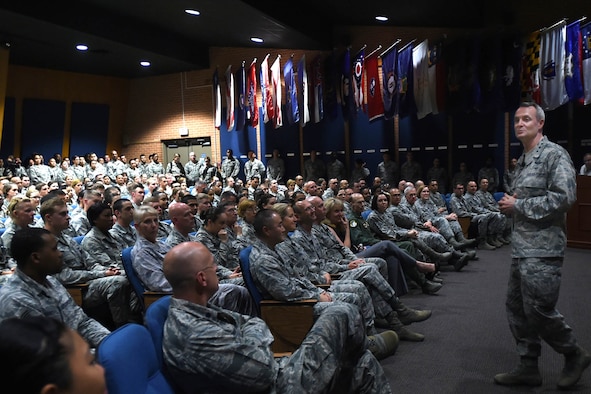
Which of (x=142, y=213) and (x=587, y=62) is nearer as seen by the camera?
(x=142, y=213)

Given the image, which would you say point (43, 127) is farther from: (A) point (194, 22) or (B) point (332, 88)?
(B) point (332, 88)

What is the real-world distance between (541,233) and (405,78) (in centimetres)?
792

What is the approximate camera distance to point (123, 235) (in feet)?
14.9

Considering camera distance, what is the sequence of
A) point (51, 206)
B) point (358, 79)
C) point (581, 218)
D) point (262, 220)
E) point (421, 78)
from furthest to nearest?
point (358, 79), point (421, 78), point (581, 218), point (51, 206), point (262, 220)

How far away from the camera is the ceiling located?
10.2 meters

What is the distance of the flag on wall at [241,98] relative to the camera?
43.6ft

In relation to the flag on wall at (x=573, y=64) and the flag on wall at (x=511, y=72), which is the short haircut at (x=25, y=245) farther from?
the flag on wall at (x=511, y=72)

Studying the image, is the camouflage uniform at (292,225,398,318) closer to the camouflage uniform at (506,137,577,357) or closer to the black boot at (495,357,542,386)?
the black boot at (495,357,542,386)

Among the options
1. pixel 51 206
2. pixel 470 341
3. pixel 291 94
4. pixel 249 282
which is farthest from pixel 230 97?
pixel 249 282

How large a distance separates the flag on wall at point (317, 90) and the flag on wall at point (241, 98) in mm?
2345

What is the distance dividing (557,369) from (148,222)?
2.83 m

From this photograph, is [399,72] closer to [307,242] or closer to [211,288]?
[307,242]

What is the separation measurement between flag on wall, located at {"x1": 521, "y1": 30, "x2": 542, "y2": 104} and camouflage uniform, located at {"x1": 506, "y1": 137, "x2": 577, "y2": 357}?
7.01 meters

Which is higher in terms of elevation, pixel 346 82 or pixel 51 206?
pixel 346 82
